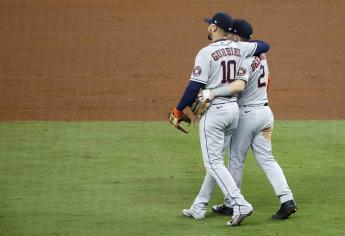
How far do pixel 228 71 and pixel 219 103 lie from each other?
297 millimetres

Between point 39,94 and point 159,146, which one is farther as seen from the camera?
point 39,94

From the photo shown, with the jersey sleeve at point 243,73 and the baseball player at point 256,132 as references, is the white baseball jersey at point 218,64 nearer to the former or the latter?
the jersey sleeve at point 243,73

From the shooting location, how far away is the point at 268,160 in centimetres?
905

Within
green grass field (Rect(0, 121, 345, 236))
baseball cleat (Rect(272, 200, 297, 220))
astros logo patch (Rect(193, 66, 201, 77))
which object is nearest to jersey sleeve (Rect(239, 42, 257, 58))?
astros logo patch (Rect(193, 66, 201, 77))

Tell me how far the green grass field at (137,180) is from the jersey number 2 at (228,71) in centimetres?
131

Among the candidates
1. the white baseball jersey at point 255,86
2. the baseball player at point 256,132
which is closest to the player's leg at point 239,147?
the baseball player at point 256,132

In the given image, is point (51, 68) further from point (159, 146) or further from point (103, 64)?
point (159, 146)

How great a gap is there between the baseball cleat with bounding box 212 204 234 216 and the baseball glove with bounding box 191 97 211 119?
1.02 meters

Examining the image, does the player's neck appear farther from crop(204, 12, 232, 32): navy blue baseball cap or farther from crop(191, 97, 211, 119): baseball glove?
crop(191, 97, 211, 119): baseball glove

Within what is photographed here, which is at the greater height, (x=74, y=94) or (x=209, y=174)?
(x=209, y=174)

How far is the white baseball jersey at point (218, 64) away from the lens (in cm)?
859

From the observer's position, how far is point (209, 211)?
30.7ft

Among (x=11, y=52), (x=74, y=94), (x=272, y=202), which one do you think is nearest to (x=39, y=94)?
(x=74, y=94)

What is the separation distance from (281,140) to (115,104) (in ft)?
10.8
